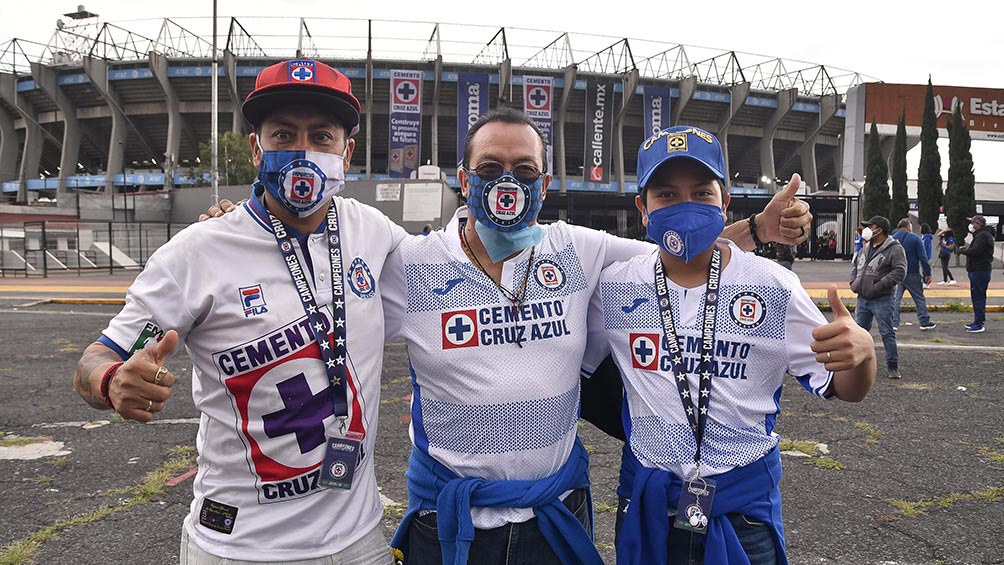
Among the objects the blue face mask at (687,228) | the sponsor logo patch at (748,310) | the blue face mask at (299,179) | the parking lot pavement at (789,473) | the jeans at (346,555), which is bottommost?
the parking lot pavement at (789,473)

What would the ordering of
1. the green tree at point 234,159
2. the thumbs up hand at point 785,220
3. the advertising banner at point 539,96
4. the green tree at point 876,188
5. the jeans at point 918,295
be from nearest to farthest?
1. the thumbs up hand at point 785,220
2. the jeans at point 918,295
3. the green tree at point 234,159
4. the green tree at point 876,188
5. the advertising banner at point 539,96

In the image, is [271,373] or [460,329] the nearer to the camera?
[271,373]

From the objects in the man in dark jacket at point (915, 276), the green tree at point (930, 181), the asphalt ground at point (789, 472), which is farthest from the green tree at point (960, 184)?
the asphalt ground at point (789, 472)

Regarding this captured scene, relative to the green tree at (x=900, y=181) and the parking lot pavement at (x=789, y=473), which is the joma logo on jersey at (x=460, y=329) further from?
the green tree at (x=900, y=181)

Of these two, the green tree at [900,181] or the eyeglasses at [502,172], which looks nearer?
the eyeglasses at [502,172]

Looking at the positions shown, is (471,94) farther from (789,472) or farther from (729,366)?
(729,366)

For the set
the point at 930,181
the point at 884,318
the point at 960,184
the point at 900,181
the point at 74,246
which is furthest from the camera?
the point at 900,181

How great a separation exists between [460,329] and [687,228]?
0.78m

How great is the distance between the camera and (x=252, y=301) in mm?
1797

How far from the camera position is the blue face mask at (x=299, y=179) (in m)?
1.95

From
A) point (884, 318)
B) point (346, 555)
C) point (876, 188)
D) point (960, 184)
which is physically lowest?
point (346, 555)

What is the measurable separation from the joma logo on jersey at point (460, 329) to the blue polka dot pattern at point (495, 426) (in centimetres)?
18

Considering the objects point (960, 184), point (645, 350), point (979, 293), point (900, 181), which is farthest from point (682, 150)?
point (900, 181)

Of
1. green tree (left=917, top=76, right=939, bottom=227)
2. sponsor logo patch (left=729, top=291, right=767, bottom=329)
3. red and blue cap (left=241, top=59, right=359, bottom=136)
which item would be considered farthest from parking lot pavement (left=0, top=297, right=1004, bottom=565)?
green tree (left=917, top=76, right=939, bottom=227)
